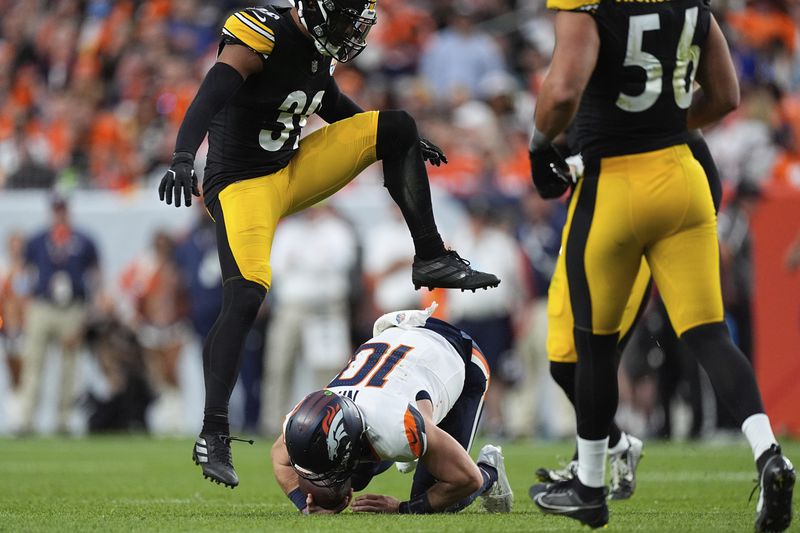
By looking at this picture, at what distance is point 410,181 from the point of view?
6070 millimetres

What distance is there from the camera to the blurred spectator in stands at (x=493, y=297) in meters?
11.6

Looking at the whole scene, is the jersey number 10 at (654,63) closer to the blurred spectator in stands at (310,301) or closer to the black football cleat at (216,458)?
the black football cleat at (216,458)

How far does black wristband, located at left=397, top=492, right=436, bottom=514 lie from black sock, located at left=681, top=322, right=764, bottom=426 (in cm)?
135

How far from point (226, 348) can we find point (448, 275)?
3.34ft

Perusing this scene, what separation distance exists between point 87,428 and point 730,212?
6288mm

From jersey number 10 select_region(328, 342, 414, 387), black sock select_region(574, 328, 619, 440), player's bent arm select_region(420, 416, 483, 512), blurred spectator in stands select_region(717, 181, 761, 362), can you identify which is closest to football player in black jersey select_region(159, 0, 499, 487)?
jersey number 10 select_region(328, 342, 414, 387)

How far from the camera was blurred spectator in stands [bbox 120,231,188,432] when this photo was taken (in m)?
12.8

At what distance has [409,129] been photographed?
20.1 ft

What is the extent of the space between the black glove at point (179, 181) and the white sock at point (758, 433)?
7.24ft

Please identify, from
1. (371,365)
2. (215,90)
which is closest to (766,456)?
(371,365)

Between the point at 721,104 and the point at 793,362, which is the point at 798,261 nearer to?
the point at 793,362

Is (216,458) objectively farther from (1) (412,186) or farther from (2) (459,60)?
(2) (459,60)

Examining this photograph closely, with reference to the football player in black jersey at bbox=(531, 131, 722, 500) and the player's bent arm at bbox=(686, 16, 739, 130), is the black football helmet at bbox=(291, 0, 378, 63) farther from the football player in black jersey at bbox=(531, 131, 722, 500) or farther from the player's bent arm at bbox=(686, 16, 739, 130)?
the player's bent arm at bbox=(686, 16, 739, 130)

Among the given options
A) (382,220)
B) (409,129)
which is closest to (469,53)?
(382,220)
